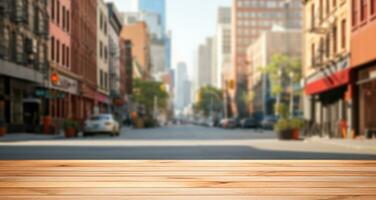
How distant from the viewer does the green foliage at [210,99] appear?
182 metres

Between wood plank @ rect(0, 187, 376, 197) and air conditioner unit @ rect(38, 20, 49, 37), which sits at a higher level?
air conditioner unit @ rect(38, 20, 49, 37)

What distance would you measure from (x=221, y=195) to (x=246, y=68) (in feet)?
480

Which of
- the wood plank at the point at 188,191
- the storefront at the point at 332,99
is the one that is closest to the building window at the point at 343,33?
the storefront at the point at 332,99

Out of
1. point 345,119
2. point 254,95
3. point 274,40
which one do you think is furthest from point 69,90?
point 254,95

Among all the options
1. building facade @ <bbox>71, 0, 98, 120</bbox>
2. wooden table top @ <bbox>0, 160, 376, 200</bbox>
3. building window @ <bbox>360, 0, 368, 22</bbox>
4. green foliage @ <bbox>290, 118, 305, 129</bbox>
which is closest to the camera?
wooden table top @ <bbox>0, 160, 376, 200</bbox>

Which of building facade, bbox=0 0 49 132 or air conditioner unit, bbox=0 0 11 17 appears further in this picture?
building facade, bbox=0 0 49 132

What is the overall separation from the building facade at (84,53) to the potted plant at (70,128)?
59.1ft

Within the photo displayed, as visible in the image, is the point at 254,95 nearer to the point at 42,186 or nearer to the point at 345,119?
the point at 345,119

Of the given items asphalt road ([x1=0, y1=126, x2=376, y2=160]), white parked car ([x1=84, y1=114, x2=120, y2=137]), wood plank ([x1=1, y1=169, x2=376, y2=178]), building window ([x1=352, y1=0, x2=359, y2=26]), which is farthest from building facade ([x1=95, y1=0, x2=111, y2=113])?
wood plank ([x1=1, y1=169, x2=376, y2=178])

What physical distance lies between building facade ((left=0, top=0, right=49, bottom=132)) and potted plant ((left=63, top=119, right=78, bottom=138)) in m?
4.02

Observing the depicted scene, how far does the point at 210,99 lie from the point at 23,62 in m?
145

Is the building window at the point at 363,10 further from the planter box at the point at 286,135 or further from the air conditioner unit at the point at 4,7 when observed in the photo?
the air conditioner unit at the point at 4,7

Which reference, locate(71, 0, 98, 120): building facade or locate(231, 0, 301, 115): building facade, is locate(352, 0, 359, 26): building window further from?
locate(231, 0, 301, 115): building facade

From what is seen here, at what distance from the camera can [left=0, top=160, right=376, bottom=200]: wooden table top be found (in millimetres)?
3393
